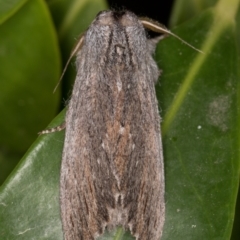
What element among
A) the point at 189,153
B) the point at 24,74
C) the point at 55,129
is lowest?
the point at 189,153

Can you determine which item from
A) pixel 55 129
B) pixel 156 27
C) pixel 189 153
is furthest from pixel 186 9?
pixel 55 129

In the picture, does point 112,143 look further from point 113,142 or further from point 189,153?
point 189,153

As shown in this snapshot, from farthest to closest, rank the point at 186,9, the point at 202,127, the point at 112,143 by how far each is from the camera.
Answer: the point at 186,9 → the point at 202,127 → the point at 112,143

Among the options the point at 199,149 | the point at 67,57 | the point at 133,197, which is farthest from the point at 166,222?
the point at 67,57

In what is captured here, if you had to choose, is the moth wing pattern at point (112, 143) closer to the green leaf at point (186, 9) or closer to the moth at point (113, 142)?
the moth at point (113, 142)

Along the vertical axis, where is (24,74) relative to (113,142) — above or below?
above

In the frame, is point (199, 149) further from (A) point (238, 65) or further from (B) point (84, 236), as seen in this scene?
(B) point (84, 236)

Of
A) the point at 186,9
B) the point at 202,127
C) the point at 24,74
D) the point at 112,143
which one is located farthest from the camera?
the point at 186,9

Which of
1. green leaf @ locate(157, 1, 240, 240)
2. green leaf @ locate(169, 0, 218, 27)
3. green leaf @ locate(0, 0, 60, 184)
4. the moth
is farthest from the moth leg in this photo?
green leaf @ locate(169, 0, 218, 27)
